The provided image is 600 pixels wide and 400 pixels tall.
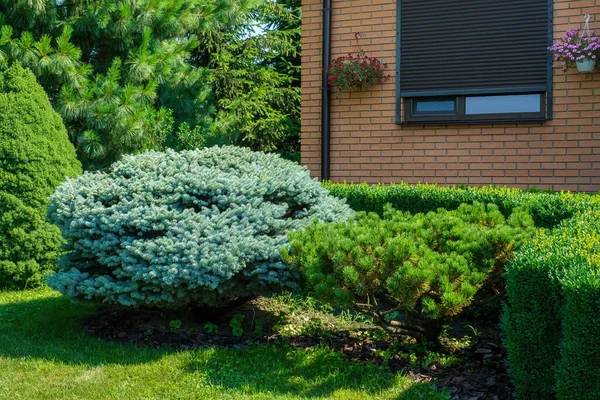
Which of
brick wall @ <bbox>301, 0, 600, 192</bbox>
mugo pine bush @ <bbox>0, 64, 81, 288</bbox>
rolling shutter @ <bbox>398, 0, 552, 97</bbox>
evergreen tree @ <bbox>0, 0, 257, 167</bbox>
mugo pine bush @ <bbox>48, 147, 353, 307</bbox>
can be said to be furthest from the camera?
evergreen tree @ <bbox>0, 0, 257, 167</bbox>

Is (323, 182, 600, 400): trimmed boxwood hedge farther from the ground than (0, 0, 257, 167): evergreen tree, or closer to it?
closer to it

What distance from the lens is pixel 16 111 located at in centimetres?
621

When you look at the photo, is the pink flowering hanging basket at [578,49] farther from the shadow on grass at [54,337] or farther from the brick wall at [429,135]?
the shadow on grass at [54,337]

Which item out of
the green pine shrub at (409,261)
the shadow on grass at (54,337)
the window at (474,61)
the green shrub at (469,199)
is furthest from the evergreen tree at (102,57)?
the green pine shrub at (409,261)

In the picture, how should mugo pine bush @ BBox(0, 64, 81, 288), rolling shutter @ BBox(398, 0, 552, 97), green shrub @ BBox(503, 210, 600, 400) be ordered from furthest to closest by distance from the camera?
rolling shutter @ BBox(398, 0, 552, 97), mugo pine bush @ BBox(0, 64, 81, 288), green shrub @ BBox(503, 210, 600, 400)

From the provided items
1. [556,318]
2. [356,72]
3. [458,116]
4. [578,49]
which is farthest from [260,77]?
[556,318]

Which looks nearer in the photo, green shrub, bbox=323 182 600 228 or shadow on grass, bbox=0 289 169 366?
shadow on grass, bbox=0 289 169 366

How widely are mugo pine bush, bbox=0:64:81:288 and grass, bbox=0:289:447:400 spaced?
155cm

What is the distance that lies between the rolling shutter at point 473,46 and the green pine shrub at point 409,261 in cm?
312

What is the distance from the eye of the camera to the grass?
11.6 ft

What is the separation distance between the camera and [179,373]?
3.83m

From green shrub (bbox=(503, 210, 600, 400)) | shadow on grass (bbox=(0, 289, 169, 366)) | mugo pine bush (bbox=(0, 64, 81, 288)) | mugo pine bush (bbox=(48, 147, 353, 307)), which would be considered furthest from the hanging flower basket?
mugo pine bush (bbox=(0, 64, 81, 288))

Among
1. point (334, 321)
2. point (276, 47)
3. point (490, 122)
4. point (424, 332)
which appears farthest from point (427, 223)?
point (276, 47)

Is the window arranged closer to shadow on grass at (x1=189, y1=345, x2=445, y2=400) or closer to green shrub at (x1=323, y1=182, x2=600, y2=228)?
green shrub at (x1=323, y1=182, x2=600, y2=228)
